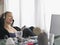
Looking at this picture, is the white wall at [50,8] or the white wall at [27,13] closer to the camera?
the white wall at [50,8]

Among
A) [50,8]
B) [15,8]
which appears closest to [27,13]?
[15,8]

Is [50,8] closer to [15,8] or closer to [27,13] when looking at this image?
[27,13]

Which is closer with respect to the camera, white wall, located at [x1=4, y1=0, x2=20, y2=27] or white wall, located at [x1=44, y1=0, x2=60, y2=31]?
white wall, located at [x1=44, y1=0, x2=60, y2=31]

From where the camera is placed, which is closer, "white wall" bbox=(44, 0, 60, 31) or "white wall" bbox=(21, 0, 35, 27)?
"white wall" bbox=(44, 0, 60, 31)

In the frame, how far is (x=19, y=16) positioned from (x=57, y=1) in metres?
1.01

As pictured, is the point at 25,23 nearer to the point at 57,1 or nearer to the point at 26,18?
the point at 26,18

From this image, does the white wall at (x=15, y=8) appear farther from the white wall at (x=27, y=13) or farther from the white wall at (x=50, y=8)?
the white wall at (x=50, y=8)

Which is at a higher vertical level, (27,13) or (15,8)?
(15,8)

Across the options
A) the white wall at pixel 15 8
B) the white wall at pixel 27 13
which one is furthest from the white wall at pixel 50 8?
the white wall at pixel 15 8

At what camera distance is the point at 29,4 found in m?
4.18

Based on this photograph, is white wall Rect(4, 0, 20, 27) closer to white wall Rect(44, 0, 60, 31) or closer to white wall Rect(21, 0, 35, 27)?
white wall Rect(21, 0, 35, 27)

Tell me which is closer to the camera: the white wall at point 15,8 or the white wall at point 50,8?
the white wall at point 50,8

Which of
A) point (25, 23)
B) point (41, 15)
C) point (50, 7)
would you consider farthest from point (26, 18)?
point (50, 7)

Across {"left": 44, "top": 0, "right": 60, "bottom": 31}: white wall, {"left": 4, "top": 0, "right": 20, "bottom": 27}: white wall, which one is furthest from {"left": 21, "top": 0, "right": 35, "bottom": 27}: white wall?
{"left": 44, "top": 0, "right": 60, "bottom": 31}: white wall
